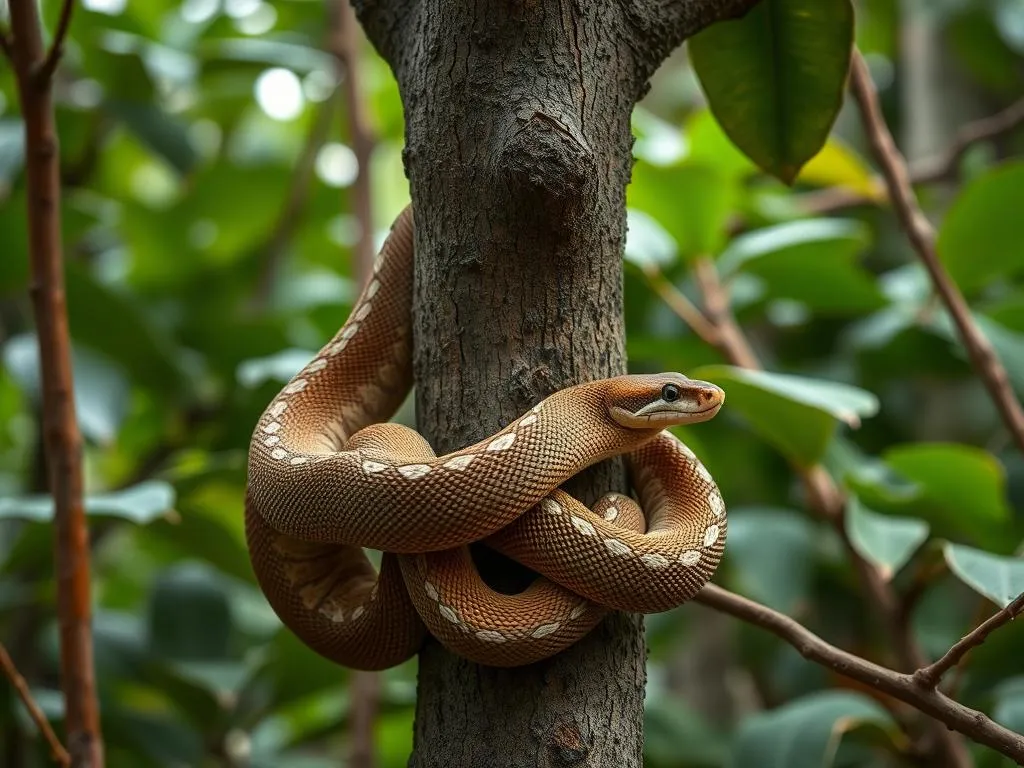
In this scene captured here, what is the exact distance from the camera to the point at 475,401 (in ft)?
4.60

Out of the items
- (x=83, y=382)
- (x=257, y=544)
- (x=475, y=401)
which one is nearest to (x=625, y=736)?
(x=475, y=401)

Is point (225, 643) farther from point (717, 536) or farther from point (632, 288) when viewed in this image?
point (717, 536)

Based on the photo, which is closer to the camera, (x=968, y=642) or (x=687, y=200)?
(x=968, y=642)

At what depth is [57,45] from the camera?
170 centimetres

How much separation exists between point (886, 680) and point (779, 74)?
111cm

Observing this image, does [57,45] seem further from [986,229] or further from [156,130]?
[986,229]

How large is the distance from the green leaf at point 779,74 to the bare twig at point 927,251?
1.87ft

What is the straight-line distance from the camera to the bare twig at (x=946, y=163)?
3.03m

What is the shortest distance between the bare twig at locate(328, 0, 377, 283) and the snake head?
1845mm

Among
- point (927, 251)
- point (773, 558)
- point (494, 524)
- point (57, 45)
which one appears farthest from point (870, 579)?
point (57, 45)

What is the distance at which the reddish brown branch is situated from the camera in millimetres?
1854

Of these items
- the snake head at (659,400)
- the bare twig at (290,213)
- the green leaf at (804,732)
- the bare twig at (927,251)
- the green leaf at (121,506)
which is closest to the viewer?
the snake head at (659,400)

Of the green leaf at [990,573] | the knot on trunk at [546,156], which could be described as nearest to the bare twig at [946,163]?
the green leaf at [990,573]

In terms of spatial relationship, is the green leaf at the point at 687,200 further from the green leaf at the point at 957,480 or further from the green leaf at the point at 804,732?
the green leaf at the point at 804,732
